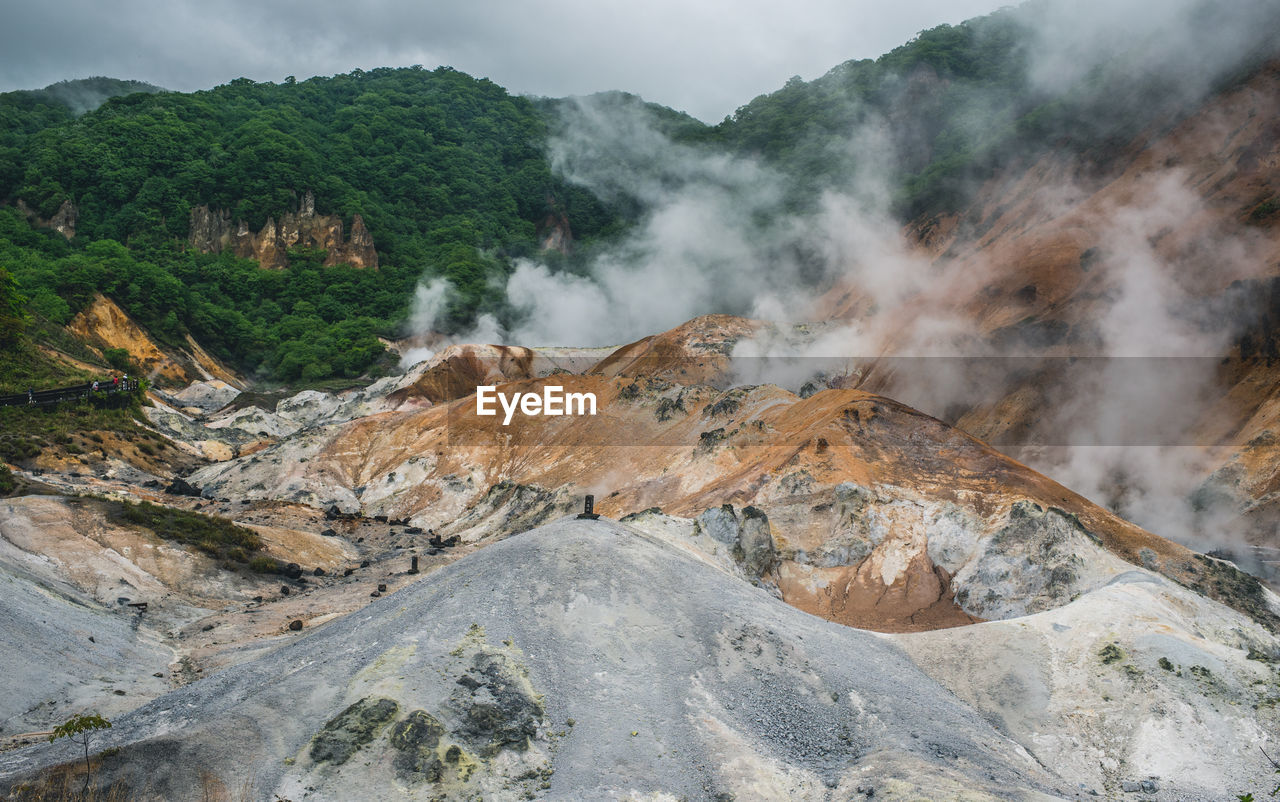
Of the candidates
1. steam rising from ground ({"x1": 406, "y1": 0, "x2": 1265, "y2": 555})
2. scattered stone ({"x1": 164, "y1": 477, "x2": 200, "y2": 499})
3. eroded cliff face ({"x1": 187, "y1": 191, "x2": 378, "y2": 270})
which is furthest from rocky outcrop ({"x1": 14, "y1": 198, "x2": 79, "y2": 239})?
Result: scattered stone ({"x1": 164, "y1": 477, "x2": 200, "y2": 499})

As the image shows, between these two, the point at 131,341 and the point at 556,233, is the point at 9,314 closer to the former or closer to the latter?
the point at 131,341

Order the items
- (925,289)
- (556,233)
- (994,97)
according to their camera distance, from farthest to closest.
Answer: (556,233) < (994,97) < (925,289)

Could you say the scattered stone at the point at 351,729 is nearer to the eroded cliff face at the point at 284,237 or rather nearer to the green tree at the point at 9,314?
the green tree at the point at 9,314

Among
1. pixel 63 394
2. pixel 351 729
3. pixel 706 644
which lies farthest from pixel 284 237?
pixel 351 729

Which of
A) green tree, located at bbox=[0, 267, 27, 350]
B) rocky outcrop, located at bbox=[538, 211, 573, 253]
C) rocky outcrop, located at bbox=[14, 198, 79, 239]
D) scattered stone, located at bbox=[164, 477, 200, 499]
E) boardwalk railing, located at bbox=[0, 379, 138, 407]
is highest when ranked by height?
rocky outcrop, located at bbox=[538, 211, 573, 253]

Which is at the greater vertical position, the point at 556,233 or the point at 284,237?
the point at 556,233

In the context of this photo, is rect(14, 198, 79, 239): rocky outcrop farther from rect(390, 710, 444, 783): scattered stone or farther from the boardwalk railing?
rect(390, 710, 444, 783): scattered stone
